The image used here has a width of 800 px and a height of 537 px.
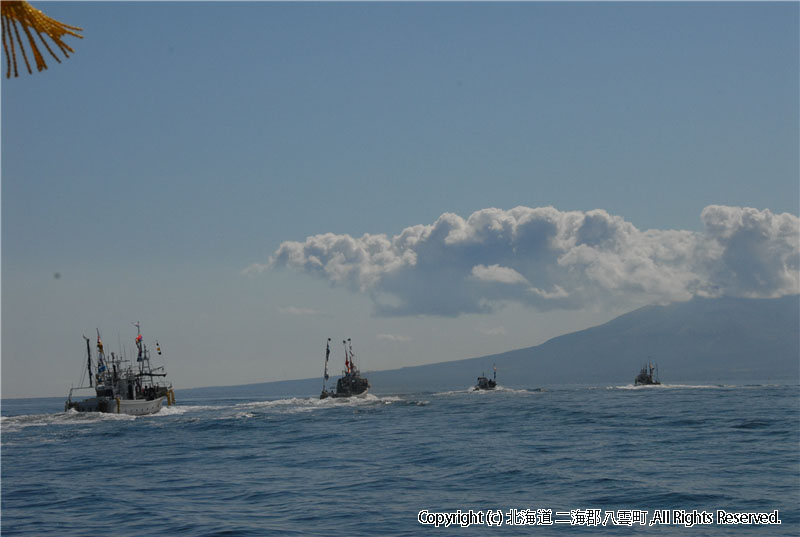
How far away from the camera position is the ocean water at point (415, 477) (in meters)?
28.2

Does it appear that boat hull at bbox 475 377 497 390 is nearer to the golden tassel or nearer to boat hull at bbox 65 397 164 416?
boat hull at bbox 65 397 164 416

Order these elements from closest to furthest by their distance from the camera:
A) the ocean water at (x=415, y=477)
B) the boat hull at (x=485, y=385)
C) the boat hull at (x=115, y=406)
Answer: the ocean water at (x=415, y=477), the boat hull at (x=115, y=406), the boat hull at (x=485, y=385)

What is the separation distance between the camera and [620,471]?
3938cm

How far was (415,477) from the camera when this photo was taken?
39.8 m

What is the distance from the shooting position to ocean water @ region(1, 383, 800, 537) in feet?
92.5

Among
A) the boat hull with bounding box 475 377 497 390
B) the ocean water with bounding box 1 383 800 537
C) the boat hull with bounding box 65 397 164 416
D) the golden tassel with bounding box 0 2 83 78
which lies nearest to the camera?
the golden tassel with bounding box 0 2 83 78

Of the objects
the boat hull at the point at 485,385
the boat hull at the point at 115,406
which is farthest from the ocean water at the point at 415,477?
the boat hull at the point at 485,385

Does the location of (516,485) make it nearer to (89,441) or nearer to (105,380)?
(89,441)

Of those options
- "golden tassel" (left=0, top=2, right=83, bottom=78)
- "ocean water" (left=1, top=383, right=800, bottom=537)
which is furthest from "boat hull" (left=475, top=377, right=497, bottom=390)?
"golden tassel" (left=0, top=2, right=83, bottom=78)

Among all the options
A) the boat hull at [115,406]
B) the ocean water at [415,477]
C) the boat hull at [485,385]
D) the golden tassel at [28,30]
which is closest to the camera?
the golden tassel at [28,30]

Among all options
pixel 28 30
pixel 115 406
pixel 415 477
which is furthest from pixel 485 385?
pixel 28 30

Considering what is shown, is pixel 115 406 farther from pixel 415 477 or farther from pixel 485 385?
pixel 485 385

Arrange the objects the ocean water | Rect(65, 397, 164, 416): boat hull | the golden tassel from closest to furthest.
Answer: the golden tassel, the ocean water, Rect(65, 397, 164, 416): boat hull

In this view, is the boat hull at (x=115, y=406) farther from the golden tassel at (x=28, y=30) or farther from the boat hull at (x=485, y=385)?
the golden tassel at (x=28, y=30)
